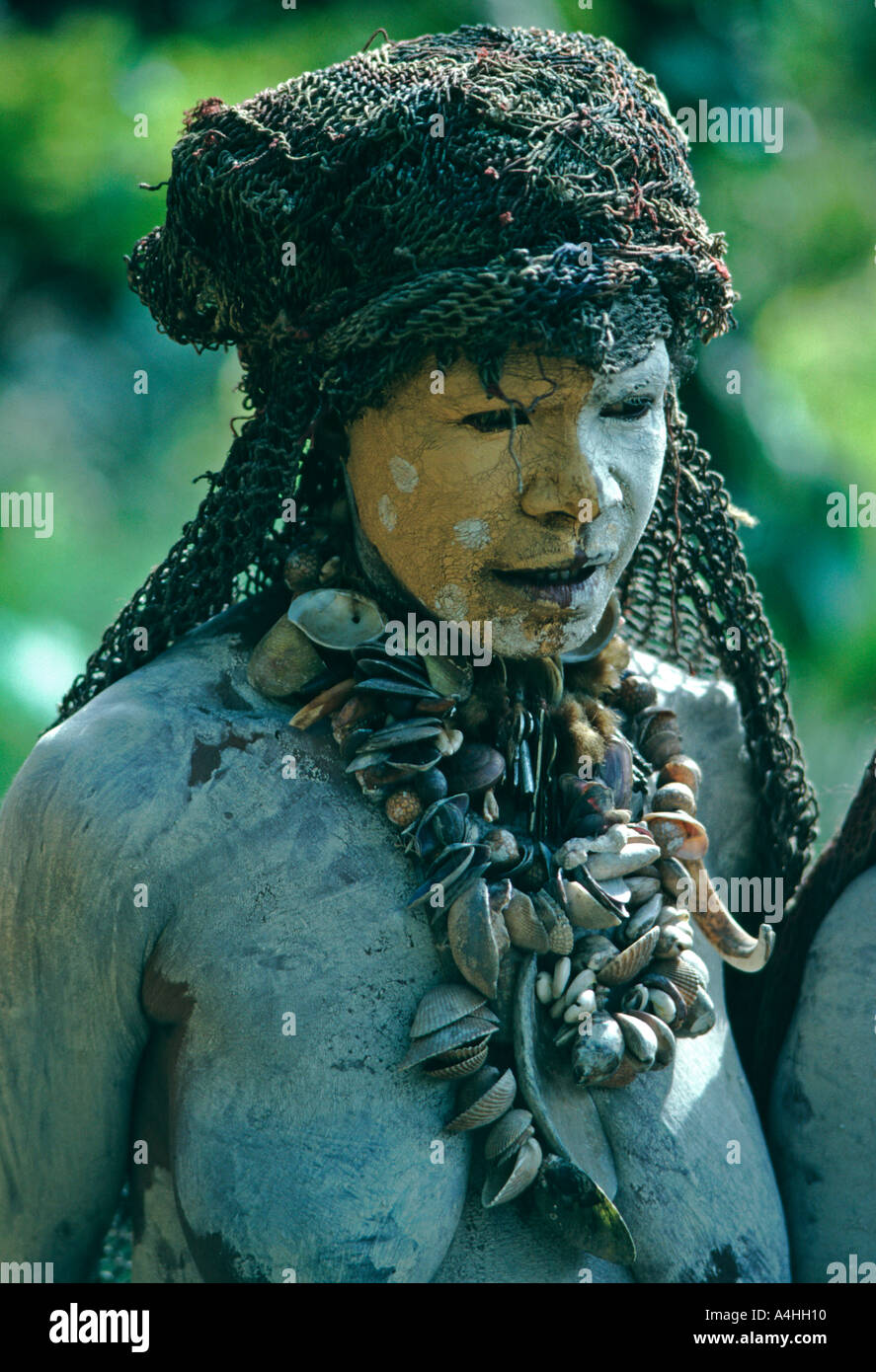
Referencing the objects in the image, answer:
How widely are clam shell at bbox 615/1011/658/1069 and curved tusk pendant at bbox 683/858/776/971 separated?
0.71 ft

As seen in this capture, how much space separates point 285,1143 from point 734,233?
4.72 metres

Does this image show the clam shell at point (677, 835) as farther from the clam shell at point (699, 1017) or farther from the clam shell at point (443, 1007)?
the clam shell at point (443, 1007)

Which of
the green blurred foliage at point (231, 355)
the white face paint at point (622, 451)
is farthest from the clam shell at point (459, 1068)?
the green blurred foliage at point (231, 355)

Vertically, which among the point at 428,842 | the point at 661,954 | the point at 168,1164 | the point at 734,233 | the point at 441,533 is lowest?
the point at 168,1164

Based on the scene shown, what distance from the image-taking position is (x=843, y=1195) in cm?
205

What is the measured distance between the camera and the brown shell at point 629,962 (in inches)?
75.1

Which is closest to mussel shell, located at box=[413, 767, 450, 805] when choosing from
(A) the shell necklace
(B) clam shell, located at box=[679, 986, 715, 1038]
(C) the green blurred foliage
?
(A) the shell necklace

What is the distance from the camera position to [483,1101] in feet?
5.84

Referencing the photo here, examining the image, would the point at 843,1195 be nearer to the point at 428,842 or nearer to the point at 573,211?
the point at 428,842

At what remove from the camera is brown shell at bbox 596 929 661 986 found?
6.26 feet

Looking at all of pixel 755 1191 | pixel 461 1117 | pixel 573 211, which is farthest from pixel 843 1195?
pixel 573 211

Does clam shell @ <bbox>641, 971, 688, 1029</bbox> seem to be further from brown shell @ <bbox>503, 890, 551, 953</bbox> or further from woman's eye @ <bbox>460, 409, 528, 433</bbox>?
woman's eye @ <bbox>460, 409, 528, 433</bbox>

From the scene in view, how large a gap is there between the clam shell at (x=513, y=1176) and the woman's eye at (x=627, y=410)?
33.1 inches

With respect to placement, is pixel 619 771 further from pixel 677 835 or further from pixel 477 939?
pixel 477 939
